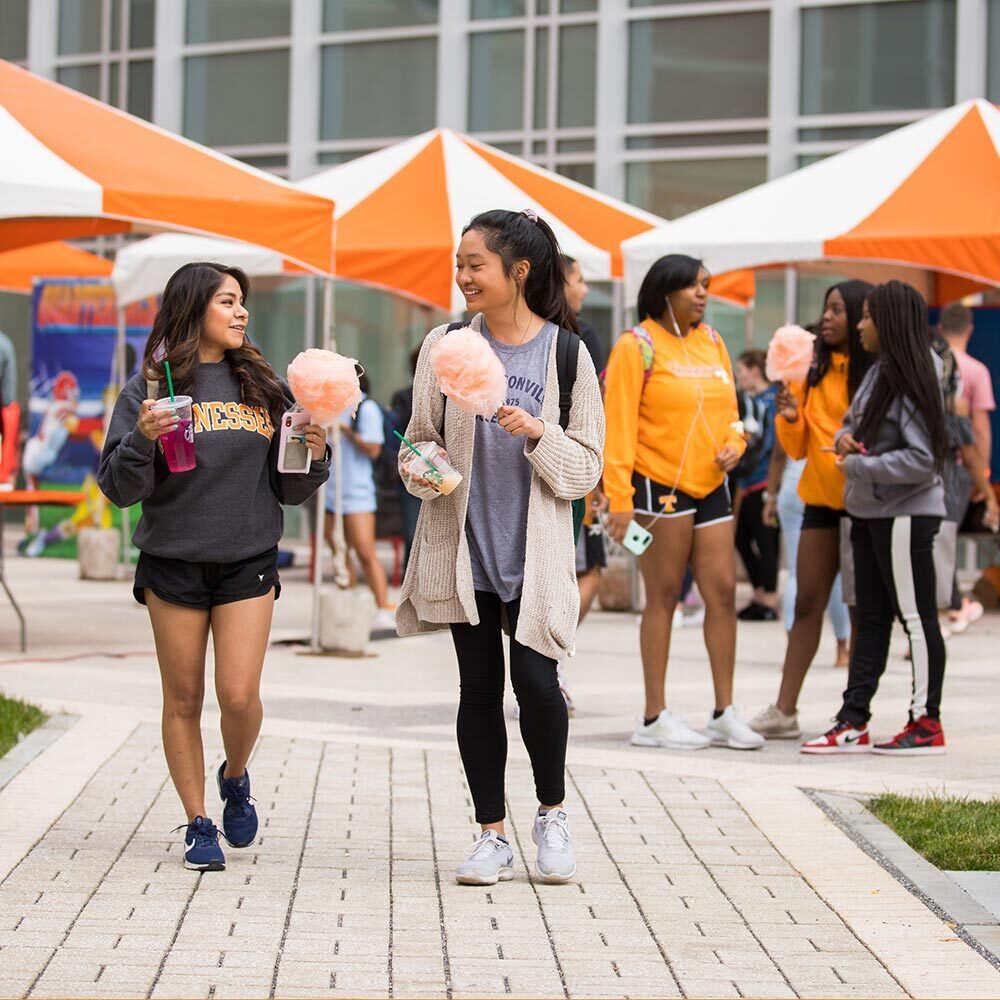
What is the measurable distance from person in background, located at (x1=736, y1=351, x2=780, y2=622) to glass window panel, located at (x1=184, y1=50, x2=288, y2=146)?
913 centimetres

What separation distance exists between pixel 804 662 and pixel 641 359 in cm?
164

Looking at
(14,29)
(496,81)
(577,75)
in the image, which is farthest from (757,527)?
(14,29)

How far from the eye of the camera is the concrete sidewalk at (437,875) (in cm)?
452

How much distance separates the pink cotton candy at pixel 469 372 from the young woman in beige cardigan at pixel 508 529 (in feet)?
0.62

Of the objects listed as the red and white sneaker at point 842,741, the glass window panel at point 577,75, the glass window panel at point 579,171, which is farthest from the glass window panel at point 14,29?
the red and white sneaker at point 842,741


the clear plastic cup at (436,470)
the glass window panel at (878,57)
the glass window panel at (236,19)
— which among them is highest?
the glass window panel at (236,19)

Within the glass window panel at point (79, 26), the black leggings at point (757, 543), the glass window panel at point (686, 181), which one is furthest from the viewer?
the glass window panel at point (79, 26)

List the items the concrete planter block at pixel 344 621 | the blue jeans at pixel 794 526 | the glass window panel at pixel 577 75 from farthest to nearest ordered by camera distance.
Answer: the glass window panel at pixel 577 75 → the concrete planter block at pixel 344 621 → the blue jeans at pixel 794 526

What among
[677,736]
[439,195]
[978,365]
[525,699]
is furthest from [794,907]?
[439,195]

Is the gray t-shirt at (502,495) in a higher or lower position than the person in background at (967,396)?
Answer: lower

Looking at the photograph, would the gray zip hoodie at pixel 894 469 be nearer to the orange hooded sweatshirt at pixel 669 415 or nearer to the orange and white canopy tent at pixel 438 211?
the orange hooded sweatshirt at pixel 669 415

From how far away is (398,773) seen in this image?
7.32m

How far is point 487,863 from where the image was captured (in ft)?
17.9

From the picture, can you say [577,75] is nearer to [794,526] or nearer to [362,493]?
[362,493]
